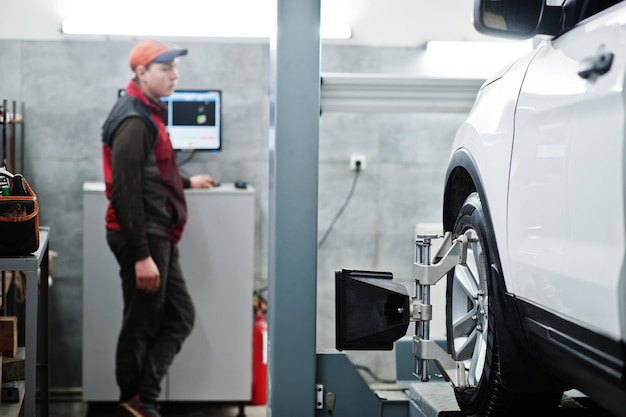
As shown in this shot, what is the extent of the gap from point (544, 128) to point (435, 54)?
361cm

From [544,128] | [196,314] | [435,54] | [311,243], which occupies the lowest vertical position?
[196,314]

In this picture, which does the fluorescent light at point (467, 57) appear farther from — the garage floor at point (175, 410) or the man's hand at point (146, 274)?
the garage floor at point (175, 410)

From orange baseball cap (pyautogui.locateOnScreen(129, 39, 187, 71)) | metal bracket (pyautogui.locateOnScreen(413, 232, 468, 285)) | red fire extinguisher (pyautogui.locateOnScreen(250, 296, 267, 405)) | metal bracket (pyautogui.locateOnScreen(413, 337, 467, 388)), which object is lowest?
red fire extinguisher (pyautogui.locateOnScreen(250, 296, 267, 405))

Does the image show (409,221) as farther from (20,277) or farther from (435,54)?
(20,277)

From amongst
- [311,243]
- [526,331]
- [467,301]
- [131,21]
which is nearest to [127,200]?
[131,21]

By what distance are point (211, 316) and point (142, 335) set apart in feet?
1.92

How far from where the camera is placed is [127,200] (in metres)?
4.27

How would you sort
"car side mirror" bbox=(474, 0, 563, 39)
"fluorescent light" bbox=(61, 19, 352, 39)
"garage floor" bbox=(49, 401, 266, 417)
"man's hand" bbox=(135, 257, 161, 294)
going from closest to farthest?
"car side mirror" bbox=(474, 0, 563, 39) → "man's hand" bbox=(135, 257, 161, 294) → "garage floor" bbox=(49, 401, 266, 417) → "fluorescent light" bbox=(61, 19, 352, 39)

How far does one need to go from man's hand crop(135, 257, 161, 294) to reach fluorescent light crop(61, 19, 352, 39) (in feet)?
5.29

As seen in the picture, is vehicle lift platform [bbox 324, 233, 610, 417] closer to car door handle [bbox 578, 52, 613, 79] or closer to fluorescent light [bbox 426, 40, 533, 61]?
car door handle [bbox 578, 52, 613, 79]

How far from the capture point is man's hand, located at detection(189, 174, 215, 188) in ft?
16.2

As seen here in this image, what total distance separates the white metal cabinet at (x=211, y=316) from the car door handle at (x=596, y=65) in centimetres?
336

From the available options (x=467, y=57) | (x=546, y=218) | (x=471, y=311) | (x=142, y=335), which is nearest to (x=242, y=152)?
(x=142, y=335)

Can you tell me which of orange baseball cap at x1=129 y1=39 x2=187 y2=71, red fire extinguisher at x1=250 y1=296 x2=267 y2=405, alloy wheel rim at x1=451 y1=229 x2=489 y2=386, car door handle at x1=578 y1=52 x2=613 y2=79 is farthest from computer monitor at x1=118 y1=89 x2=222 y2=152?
car door handle at x1=578 y1=52 x2=613 y2=79
